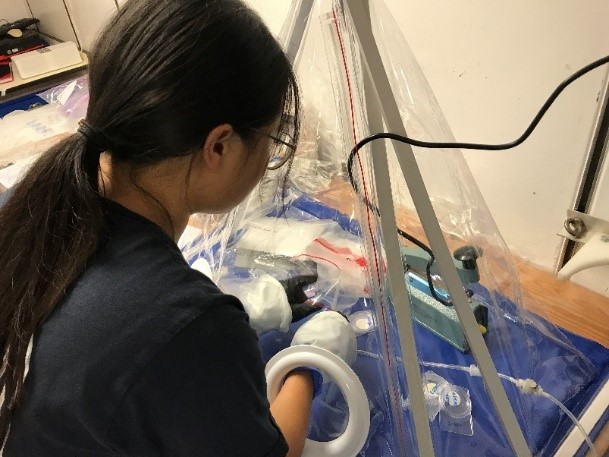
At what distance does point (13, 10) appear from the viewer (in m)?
2.29

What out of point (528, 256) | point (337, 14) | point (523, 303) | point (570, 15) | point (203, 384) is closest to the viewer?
point (203, 384)

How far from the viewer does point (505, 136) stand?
1.10 m

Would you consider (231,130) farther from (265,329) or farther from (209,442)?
(265,329)

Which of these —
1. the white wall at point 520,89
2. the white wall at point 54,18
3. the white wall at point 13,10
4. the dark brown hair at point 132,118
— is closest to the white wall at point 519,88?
the white wall at point 520,89

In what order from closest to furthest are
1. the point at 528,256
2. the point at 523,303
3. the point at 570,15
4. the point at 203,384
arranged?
the point at 203,384
the point at 570,15
the point at 523,303
the point at 528,256

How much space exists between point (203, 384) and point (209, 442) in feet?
0.20

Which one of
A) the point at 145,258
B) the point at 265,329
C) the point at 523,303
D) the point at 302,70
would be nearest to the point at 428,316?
the point at 523,303

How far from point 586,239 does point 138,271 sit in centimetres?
84

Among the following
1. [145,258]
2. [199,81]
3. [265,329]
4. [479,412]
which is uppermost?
[199,81]

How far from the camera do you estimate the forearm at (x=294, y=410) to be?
0.78m

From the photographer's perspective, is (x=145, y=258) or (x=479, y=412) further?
(x=479, y=412)

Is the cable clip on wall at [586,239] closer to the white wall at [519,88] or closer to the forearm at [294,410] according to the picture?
the white wall at [519,88]

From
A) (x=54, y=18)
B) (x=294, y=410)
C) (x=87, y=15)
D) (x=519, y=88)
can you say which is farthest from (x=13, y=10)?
(x=294, y=410)

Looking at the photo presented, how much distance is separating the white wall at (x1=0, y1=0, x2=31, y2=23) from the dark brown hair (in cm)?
202
